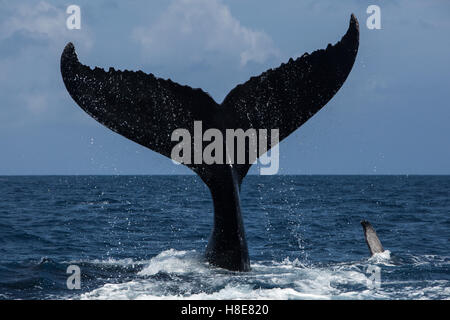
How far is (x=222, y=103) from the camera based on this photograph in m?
7.98

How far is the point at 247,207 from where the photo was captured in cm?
2447

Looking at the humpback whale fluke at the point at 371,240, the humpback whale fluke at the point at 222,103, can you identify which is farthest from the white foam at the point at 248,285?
the humpback whale fluke at the point at 371,240

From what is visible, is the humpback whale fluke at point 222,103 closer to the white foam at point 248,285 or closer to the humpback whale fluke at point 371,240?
the white foam at point 248,285

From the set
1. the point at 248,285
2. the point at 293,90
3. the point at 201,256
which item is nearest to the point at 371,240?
the point at 201,256

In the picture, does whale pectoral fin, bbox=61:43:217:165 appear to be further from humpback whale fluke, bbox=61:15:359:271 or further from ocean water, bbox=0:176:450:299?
ocean water, bbox=0:176:450:299

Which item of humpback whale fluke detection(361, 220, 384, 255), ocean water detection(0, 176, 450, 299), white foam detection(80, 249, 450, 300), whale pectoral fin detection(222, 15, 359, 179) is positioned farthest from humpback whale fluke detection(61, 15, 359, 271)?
humpback whale fluke detection(361, 220, 384, 255)

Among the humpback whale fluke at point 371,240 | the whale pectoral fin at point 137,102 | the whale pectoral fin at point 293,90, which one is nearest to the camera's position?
the whale pectoral fin at point 137,102

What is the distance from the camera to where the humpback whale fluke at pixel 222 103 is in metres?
7.61

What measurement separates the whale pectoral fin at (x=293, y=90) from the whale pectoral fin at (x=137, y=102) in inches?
17.4

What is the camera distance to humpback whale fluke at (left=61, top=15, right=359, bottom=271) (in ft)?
25.0

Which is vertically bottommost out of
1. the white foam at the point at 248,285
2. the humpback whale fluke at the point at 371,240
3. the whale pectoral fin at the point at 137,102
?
the white foam at the point at 248,285

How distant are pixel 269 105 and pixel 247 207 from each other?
16697mm
